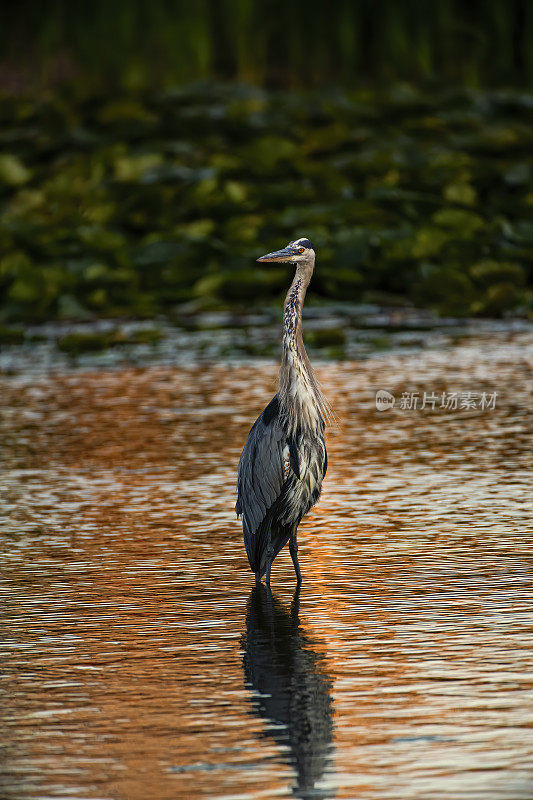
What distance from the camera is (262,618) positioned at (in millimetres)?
7035

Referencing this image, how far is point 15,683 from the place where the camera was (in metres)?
6.16

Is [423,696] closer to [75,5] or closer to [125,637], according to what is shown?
[125,637]

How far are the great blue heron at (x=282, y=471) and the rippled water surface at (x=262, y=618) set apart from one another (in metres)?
0.22

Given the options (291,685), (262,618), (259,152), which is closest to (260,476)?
(262,618)

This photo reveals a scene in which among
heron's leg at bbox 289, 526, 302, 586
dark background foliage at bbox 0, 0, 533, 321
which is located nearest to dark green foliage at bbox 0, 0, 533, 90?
dark background foliage at bbox 0, 0, 533, 321

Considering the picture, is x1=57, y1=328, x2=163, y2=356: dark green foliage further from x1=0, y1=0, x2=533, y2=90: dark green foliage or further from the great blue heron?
x1=0, y1=0, x2=533, y2=90: dark green foliage

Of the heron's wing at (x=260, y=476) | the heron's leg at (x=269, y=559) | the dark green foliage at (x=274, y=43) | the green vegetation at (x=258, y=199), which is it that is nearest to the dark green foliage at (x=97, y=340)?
the green vegetation at (x=258, y=199)

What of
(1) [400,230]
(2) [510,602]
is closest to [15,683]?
(2) [510,602]

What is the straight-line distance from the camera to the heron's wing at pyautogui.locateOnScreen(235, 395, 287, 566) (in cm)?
760

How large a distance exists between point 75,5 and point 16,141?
3933 mm

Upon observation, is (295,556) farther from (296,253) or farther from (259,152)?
(259,152)

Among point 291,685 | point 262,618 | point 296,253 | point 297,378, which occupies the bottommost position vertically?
point 262,618

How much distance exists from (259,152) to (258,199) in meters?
2.06

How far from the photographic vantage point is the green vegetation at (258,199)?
62.1ft
